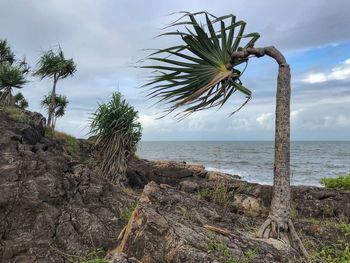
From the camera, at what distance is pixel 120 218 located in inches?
310

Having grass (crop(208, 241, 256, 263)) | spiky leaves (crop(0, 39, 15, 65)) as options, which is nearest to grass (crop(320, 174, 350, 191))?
grass (crop(208, 241, 256, 263))

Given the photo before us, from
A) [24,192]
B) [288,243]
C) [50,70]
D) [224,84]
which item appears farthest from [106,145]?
[50,70]

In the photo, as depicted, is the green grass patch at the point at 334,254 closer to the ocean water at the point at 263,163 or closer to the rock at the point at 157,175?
the ocean water at the point at 263,163

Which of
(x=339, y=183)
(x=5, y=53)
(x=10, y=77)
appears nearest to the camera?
(x=339, y=183)

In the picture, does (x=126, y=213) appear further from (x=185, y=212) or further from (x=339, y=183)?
(x=339, y=183)

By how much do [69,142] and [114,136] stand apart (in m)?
4.94

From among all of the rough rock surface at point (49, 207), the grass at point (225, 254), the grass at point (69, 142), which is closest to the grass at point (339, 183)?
the rough rock surface at point (49, 207)

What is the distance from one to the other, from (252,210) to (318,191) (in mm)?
2204

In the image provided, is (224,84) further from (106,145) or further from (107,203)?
(106,145)

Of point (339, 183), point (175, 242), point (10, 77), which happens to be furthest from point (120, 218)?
point (10, 77)

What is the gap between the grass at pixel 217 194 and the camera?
10031 mm

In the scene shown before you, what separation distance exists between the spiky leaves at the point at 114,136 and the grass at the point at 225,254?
7227 mm

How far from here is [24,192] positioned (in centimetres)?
737

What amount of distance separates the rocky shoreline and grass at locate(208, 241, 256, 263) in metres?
0.01
